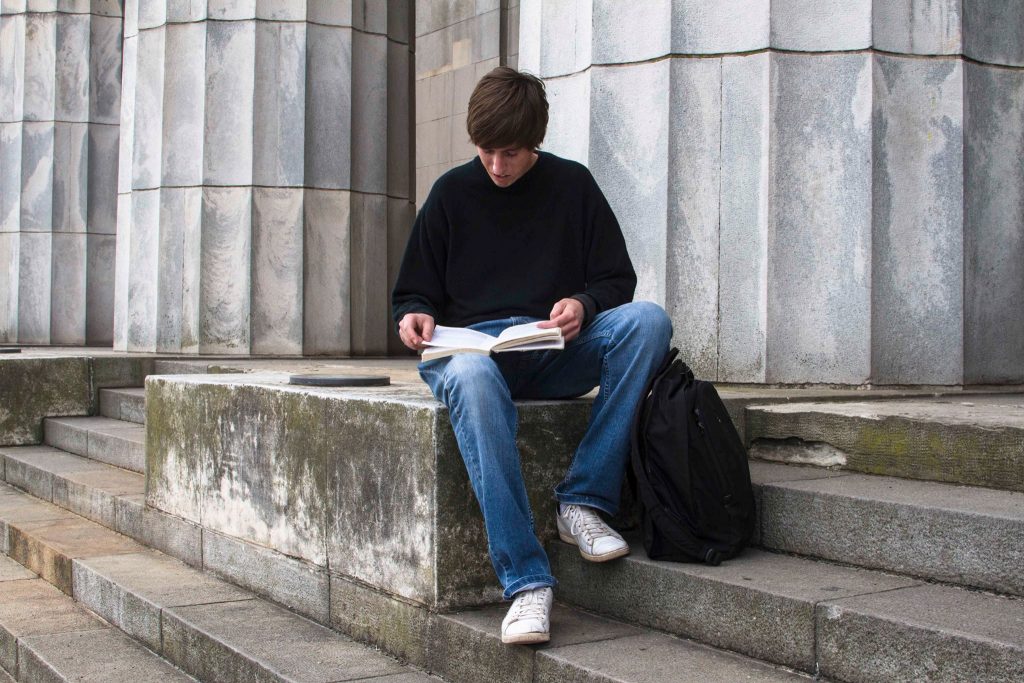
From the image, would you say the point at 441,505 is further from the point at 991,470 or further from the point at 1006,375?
the point at 1006,375

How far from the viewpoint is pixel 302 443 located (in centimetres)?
450

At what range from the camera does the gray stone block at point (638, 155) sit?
5.79m

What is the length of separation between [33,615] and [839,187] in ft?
13.0

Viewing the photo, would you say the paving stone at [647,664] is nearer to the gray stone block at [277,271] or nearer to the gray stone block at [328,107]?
the gray stone block at [277,271]

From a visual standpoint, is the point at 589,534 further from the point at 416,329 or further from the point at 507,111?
the point at 507,111

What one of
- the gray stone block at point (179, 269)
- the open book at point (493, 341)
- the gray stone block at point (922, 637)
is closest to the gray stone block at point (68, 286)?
the gray stone block at point (179, 269)

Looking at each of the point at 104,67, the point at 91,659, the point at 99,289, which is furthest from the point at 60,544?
the point at 104,67

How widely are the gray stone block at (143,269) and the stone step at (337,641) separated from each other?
15.6 ft

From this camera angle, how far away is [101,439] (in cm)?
761

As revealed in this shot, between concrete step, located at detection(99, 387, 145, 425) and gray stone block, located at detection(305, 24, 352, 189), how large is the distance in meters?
2.35

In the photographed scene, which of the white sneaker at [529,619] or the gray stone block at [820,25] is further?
the gray stone block at [820,25]

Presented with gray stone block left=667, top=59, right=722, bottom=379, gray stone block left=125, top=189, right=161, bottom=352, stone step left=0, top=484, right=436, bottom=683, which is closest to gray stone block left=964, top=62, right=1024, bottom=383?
gray stone block left=667, top=59, right=722, bottom=379

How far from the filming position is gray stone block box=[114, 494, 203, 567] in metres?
5.34

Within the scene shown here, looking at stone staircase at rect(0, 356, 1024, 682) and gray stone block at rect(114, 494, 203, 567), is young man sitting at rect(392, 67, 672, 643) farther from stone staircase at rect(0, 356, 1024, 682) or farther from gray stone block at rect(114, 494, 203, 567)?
gray stone block at rect(114, 494, 203, 567)
